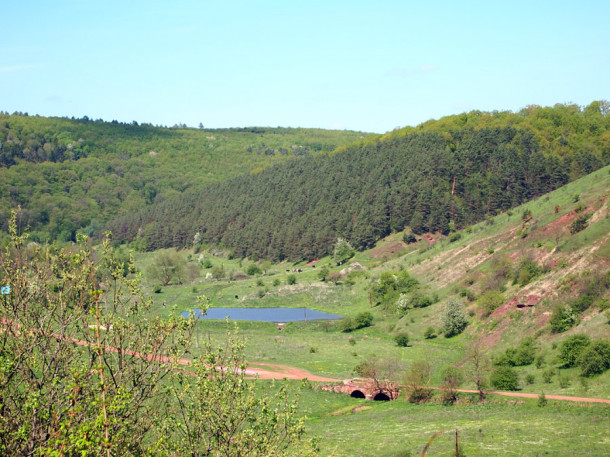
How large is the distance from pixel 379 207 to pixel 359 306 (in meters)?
55.1

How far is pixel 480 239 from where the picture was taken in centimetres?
10175

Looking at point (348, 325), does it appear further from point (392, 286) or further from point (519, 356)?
point (519, 356)

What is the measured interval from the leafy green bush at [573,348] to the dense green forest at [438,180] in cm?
9489

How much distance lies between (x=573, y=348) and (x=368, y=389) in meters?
17.7

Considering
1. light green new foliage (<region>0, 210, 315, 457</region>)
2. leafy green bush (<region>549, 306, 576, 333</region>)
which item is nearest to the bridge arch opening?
leafy green bush (<region>549, 306, 576, 333</region>)

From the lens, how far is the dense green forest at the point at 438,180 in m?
153

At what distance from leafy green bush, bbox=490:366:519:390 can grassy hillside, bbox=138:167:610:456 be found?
1.02 meters

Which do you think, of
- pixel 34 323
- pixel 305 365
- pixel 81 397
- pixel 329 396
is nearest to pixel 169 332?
pixel 81 397

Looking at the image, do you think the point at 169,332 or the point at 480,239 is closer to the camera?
the point at 169,332

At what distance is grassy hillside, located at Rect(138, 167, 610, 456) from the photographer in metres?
38.3

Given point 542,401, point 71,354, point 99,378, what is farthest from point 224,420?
point 542,401

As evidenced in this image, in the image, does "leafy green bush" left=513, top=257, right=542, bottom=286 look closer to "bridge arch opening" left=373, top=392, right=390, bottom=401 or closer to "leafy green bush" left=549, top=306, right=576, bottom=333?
"leafy green bush" left=549, top=306, right=576, bottom=333

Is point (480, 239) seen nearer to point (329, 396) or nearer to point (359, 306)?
point (359, 306)

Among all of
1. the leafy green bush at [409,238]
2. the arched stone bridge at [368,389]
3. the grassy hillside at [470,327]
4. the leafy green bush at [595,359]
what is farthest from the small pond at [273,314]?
the leafy green bush at [595,359]
